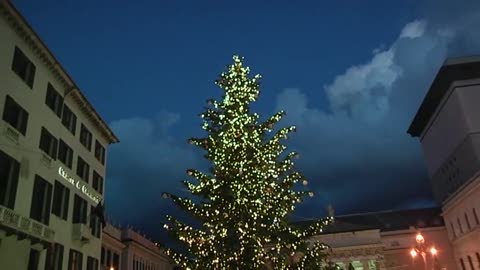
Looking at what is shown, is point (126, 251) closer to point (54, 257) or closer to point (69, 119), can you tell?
point (54, 257)

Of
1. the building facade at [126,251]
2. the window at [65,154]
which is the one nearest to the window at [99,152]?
the building facade at [126,251]

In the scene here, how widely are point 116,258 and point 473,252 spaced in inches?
1644

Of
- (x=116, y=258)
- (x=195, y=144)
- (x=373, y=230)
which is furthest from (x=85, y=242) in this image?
(x=373, y=230)

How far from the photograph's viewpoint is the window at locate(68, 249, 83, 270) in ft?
108

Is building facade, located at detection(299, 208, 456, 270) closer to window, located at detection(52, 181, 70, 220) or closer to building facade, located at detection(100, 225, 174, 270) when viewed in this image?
building facade, located at detection(100, 225, 174, 270)

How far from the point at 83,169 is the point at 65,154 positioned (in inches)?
166

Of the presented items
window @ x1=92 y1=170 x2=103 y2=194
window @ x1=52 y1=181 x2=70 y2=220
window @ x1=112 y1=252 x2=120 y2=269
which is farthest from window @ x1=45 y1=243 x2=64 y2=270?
window @ x1=112 y1=252 x2=120 y2=269

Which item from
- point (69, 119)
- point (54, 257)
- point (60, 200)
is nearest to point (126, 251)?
point (60, 200)

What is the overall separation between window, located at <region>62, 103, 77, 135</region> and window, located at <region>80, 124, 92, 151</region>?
192 cm

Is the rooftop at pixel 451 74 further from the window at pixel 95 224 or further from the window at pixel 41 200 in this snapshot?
the window at pixel 41 200

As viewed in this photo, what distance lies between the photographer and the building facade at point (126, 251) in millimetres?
43781

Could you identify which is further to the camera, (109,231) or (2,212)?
(109,231)

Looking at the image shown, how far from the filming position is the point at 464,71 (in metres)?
59.5

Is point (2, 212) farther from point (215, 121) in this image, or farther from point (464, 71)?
point (464, 71)
